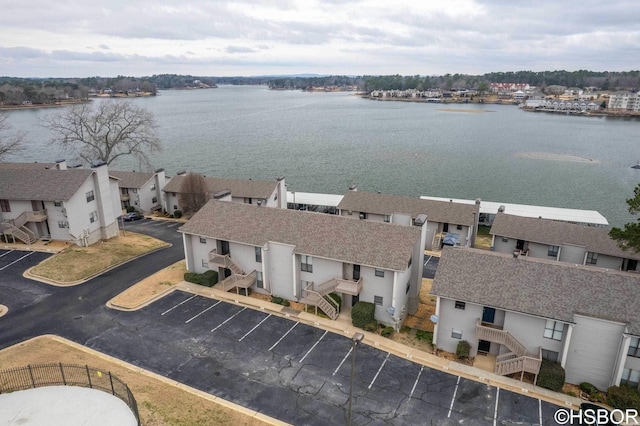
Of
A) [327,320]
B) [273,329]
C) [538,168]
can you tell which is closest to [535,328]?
[327,320]

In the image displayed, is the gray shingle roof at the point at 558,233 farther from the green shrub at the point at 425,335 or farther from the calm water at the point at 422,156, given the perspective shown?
the calm water at the point at 422,156

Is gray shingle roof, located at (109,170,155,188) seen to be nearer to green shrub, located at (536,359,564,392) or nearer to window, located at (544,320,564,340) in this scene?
window, located at (544,320,564,340)

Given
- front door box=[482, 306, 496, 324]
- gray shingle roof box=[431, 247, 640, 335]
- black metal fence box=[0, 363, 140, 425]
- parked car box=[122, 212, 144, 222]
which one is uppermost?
gray shingle roof box=[431, 247, 640, 335]

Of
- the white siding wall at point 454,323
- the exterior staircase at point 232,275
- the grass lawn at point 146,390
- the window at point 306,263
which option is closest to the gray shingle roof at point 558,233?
the white siding wall at point 454,323

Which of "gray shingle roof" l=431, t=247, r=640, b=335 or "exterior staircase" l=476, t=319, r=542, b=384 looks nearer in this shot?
"gray shingle roof" l=431, t=247, r=640, b=335

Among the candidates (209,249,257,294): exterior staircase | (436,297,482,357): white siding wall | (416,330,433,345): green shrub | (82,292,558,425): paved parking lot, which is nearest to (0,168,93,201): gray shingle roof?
(209,249,257,294): exterior staircase

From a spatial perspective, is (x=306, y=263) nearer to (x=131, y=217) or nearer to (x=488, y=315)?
→ (x=488, y=315)
